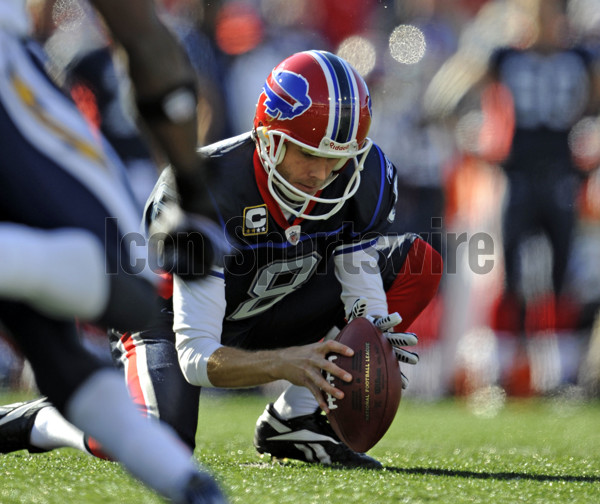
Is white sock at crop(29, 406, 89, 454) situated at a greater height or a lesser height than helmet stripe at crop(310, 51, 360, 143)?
lesser

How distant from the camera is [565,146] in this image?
201 inches

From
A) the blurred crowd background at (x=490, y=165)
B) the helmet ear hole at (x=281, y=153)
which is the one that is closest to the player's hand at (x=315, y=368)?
the helmet ear hole at (x=281, y=153)

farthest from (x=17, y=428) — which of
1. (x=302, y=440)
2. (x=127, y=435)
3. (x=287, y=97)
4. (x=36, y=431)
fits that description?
(x=127, y=435)

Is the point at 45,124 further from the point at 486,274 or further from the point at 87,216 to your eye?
the point at 486,274

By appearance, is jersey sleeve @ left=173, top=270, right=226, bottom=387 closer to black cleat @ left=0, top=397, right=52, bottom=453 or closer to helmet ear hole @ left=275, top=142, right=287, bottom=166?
helmet ear hole @ left=275, top=142, right=287, bottom=166

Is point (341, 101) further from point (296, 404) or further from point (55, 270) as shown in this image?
point (55, 270)

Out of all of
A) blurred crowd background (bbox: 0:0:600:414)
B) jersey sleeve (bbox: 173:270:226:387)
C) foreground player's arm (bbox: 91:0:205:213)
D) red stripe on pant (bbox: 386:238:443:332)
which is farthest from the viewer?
blurred crowd background (bbox: 0:0:600:414)

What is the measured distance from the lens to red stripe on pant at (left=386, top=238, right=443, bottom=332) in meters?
3.14

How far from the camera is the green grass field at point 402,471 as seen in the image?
7.26ft

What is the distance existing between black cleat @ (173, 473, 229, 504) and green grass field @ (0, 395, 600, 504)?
22.5 inches

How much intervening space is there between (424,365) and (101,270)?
12.4 ft

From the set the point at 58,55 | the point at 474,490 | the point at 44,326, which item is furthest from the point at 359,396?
the point at 58,55

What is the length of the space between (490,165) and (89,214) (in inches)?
149

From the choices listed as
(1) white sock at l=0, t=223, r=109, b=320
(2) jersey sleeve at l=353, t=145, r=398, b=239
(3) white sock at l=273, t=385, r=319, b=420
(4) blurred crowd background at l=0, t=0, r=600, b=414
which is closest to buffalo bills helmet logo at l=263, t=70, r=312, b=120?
(2) jersey sleeve at l=353, t=145, r=398, b=239
